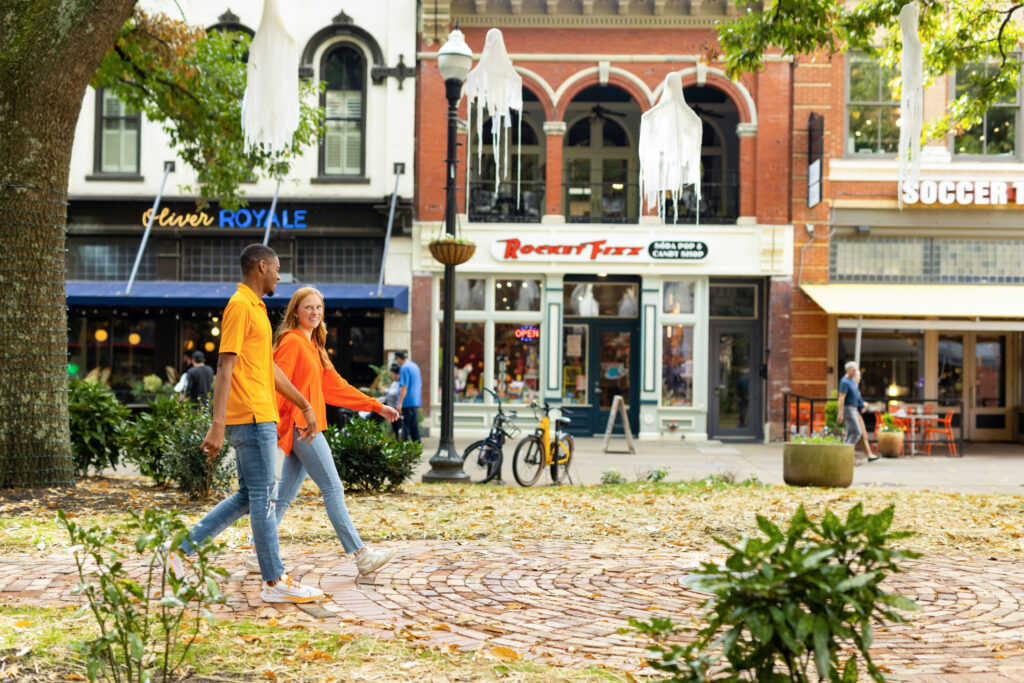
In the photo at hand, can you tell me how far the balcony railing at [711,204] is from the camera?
72.4 ft

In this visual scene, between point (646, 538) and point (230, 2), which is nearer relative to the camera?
point (646, 538)

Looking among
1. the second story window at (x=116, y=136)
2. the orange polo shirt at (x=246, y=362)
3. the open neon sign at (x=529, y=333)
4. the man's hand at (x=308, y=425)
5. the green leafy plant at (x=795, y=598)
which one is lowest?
the green leafy plant at (x=795, y=598)

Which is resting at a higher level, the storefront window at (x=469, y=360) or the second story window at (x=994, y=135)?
the second story window at (x=994, y=135)

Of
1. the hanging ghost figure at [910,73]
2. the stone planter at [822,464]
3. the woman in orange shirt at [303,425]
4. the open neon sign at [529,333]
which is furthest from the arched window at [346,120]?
the woman in orange shirt at [303,425]

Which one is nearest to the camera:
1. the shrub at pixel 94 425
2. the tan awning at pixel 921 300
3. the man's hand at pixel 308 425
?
the man's hand at pixel 308 425

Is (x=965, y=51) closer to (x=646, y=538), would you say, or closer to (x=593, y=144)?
(x=646, y=538)

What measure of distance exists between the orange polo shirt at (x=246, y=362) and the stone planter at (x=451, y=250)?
23.9 ft

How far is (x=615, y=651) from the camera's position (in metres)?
4.46

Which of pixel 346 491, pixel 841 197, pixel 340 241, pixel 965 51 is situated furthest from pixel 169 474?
pixel 841 197

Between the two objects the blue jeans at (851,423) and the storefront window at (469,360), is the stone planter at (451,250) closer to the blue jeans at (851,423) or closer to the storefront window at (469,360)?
the blue jeans at (851,423)

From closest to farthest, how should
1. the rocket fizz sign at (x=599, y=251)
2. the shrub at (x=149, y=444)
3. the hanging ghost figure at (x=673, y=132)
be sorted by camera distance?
the shrub at (x=149, y=444) → the hanging ghost figure at (x=673, y=132) → the rocket fizz sign at (x=599, y=251)

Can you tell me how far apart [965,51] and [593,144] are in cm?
1181

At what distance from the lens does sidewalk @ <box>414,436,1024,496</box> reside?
1399 centimetres

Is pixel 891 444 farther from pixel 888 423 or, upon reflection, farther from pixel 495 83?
pixel 495 83
